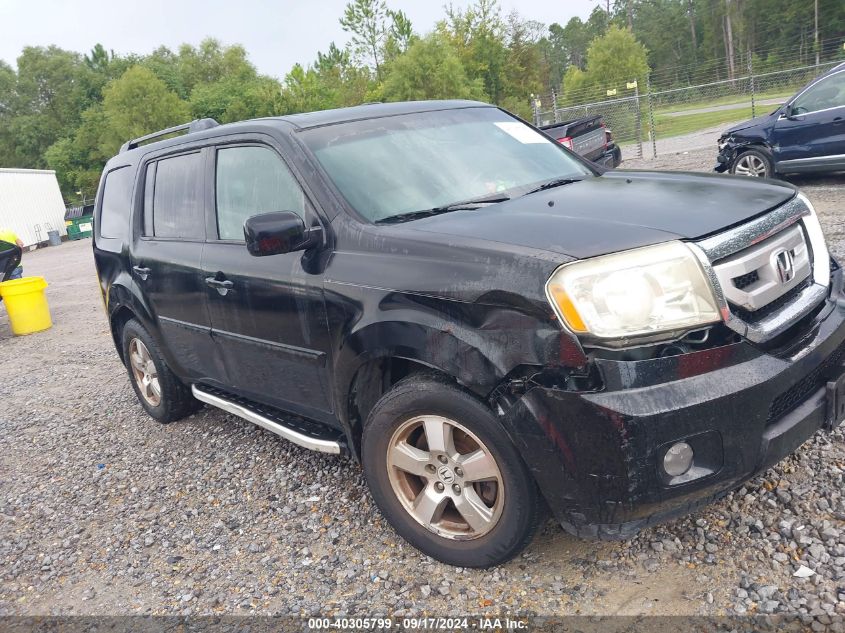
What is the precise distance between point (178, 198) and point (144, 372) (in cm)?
158

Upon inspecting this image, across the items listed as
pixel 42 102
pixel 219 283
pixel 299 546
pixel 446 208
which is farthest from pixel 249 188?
pixel 42 102

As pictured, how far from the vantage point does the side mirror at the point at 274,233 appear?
2926 mm

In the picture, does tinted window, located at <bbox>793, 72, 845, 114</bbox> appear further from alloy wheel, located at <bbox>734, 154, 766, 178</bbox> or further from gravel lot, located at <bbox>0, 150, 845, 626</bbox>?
gravel lot, located at <bbox>0, 150, 845, 626</bbox>

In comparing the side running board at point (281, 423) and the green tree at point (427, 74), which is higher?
the green tree at point (427, 74)

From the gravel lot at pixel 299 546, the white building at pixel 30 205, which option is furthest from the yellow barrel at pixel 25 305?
the white building at pixel 30 205

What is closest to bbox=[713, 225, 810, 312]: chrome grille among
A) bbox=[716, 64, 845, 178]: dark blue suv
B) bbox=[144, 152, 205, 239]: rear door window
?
bbox=[144, 152, 205, 239]: rear door window

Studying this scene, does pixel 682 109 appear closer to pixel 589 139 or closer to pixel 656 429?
pixel 589 139

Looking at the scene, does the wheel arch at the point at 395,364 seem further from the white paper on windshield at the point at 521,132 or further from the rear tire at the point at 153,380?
the rear tire at the point at 153,380

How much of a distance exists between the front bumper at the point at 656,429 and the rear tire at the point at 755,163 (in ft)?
30.0

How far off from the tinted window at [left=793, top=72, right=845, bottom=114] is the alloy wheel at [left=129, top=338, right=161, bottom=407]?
9.63m

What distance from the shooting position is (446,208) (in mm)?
3148

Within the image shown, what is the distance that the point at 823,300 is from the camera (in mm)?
2771

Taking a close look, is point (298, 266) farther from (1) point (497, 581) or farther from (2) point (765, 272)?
(2) point (765, 272)

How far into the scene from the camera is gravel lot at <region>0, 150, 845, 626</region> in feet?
8.64
